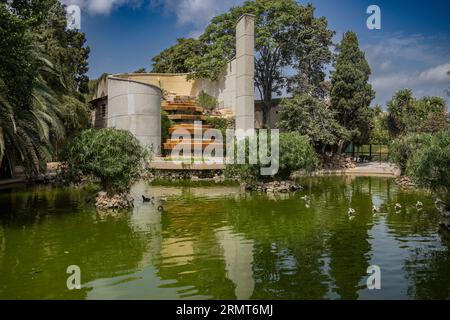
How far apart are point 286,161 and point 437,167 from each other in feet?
24.8

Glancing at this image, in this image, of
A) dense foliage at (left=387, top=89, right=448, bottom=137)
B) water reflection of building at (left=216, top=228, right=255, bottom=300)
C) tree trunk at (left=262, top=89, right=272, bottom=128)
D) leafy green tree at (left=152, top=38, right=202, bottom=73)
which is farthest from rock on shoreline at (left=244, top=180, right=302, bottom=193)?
leafy green tree at (left=152, top=38, right=202, bottom=73)

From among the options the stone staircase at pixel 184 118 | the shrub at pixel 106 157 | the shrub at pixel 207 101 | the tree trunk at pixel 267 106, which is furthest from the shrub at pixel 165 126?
the shrub at pixel 106 157

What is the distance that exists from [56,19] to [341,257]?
98.9ft

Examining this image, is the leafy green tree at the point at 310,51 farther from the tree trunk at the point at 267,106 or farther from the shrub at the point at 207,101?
the shrub at the point at 207,101

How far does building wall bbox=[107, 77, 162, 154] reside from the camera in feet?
91.5

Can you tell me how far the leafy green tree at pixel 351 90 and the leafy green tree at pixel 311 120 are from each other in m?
2.02

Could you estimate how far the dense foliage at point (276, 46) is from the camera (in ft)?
112

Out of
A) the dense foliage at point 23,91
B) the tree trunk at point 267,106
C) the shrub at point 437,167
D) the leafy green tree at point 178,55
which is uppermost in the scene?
the leafy green tree at point 178,55

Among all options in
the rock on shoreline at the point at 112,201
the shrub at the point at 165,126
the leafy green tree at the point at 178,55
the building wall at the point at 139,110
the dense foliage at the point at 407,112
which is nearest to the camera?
the rock on shoreline at the point at 112,201

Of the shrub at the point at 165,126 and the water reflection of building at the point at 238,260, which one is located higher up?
the shrub at the point at 165,126

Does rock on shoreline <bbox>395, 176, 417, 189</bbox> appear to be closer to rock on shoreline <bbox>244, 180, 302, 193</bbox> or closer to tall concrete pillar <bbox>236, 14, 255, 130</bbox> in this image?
rock on shoreline <bbox>244, 180, 302, 193</bbox>

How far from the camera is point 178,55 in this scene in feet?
149

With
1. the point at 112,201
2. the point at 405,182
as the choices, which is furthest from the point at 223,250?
the point at 405,182

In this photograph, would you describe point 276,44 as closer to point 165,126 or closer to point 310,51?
point 310,51
